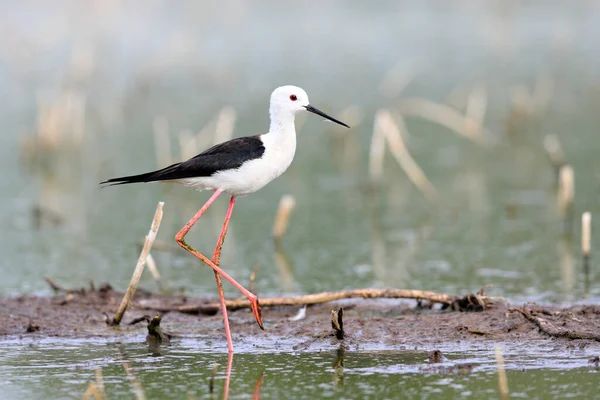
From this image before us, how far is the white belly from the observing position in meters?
7.32

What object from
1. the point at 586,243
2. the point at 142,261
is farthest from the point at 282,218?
the point at 142,261

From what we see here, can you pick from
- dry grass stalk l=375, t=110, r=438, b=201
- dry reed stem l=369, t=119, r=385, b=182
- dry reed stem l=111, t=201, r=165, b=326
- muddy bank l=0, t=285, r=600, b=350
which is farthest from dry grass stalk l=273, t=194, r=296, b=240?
dry reed stem l=111, t=201, r=165, b=326

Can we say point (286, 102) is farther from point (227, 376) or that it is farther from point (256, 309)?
point (227, 376)

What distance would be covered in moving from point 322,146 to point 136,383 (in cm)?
1147

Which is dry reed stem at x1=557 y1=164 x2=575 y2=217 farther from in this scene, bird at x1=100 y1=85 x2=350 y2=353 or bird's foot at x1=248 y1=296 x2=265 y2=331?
bird's foot at x1=248 y1=296 x2=265 y2=331

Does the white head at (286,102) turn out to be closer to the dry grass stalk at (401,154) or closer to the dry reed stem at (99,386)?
the dry reed stem at (99,386)

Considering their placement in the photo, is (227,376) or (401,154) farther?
(401,154)

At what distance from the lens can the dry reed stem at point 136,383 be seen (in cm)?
615

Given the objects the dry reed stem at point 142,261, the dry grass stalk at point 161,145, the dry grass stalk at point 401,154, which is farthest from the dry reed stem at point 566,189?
the dry grass stalk at point 161,145

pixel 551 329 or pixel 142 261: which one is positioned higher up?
pixel 142 261

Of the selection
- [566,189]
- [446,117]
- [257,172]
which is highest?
[446,117]

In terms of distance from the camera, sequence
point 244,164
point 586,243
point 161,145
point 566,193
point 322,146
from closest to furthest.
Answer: point 244,164 < point 586,243 < point 566,193 < point 161,145 < point 322,146

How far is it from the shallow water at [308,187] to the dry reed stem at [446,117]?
0.39m

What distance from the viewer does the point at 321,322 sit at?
7.97 meters
